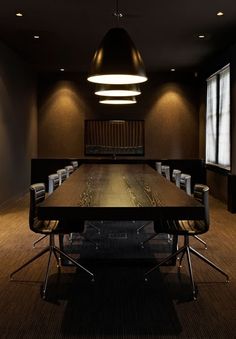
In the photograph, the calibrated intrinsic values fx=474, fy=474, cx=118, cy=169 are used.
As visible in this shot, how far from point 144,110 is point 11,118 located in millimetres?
3893

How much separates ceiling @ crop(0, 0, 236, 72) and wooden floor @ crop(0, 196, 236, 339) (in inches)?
117

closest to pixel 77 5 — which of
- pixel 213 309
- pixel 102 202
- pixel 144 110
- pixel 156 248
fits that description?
pixel 156 248

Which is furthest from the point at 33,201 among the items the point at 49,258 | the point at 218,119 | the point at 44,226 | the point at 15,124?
the point at 218,119

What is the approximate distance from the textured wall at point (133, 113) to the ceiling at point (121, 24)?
186cm

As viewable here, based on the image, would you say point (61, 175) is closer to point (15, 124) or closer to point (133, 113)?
point (15, 124)

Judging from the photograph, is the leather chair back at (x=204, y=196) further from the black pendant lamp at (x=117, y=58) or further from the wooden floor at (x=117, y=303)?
the black pendant lamp at (x=117, y=58)

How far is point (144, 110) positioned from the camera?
11.2 metres

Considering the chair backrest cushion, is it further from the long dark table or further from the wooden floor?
the wooden floor

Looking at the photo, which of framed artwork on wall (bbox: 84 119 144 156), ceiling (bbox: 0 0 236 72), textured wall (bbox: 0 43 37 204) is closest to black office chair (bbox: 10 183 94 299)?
ceiling (bbox: 0 0 236 72)

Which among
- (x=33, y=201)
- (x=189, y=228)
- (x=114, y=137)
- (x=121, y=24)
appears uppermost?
(x=121, y=24)

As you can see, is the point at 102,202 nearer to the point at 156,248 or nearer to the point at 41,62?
the point at 156,248

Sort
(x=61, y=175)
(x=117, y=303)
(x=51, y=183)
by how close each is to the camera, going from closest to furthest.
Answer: (x=117, y=303) < (x=51, y=183) < (x=61, y=175)

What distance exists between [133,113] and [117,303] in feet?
27.1

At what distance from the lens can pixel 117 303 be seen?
3.28m
